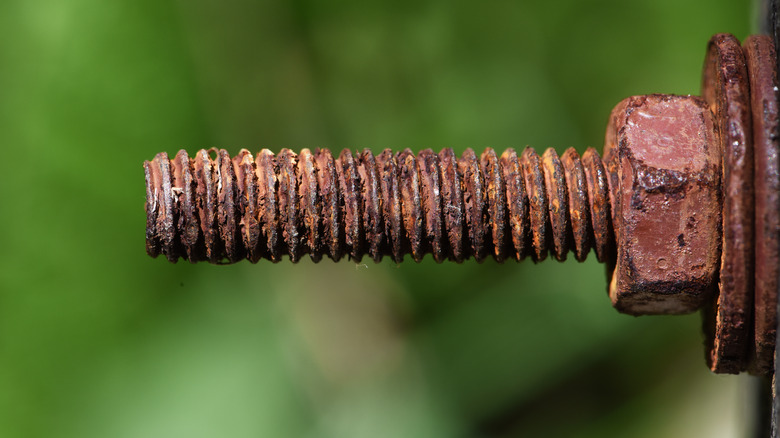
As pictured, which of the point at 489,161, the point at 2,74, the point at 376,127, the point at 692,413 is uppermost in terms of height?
the point at 2,74

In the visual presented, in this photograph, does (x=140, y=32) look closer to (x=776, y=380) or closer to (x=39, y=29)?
(x=39, y=29)

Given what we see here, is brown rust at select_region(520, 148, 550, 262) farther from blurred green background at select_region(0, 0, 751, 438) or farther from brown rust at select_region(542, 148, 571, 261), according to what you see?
blurred green background at select_region(0, 0, 751, 438)

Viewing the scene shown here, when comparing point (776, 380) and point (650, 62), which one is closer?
point (776, 380)

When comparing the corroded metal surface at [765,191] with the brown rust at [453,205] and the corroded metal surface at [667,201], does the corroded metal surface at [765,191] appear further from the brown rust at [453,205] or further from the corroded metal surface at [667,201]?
the brown rust at [453,205]

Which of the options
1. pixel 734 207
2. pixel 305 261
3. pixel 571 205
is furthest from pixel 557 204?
pixel 305 261

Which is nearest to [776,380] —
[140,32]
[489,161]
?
[489,161]
